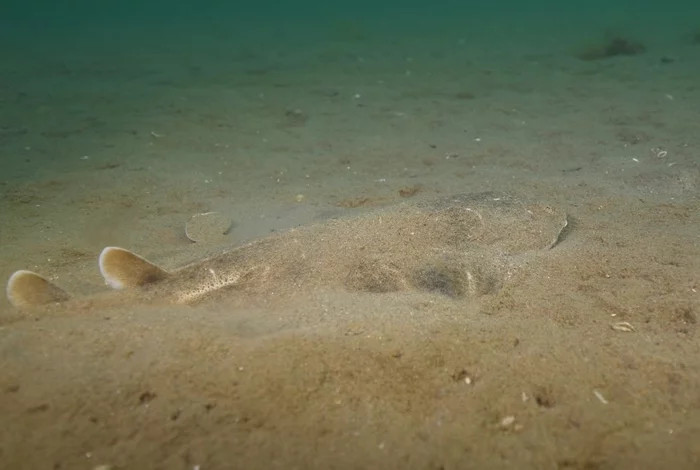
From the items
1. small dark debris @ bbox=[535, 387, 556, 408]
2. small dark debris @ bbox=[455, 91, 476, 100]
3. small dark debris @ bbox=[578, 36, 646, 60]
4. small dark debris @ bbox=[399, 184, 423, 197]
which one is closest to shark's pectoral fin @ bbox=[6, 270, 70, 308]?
small dark debris @ bbox=[535, 387, 556, 408]

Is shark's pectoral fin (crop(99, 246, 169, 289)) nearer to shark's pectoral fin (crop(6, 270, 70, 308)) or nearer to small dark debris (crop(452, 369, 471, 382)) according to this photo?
shark's pectoral fin (crop(6, 270, 70, 308))

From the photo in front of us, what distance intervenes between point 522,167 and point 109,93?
939cm

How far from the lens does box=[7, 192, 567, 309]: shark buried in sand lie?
136 inches

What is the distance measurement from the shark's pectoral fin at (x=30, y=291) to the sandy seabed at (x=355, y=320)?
0.19 metres

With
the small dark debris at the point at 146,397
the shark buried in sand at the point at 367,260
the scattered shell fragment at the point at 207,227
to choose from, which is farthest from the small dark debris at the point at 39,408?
the scattered shell fragment at the point at 207,227

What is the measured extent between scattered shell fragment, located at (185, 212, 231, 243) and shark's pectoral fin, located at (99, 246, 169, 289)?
1379 millimetres

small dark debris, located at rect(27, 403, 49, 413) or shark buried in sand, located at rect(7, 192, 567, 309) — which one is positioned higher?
small dark debris, located at rect(27, 403, 49, 413)

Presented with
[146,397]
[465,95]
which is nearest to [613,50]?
[465,95]

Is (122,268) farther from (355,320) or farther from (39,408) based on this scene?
(355,320)

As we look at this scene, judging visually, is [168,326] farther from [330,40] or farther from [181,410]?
[330,40]

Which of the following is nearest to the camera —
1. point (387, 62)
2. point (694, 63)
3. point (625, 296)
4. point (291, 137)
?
point (625, 296)

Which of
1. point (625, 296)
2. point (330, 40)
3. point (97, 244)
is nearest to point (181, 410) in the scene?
point (625, 296)

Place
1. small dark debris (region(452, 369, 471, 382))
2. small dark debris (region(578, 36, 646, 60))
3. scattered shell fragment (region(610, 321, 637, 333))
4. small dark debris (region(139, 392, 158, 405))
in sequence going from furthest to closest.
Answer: small dark debris (region(578, 36, 646, 60)), scattered shell fragment (region(610, 321, 637, 333)), small dark debris (region(452, 369, 471, 382)), small dark debris (region(139, 392, 158, 405))

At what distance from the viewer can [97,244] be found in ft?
16.5
